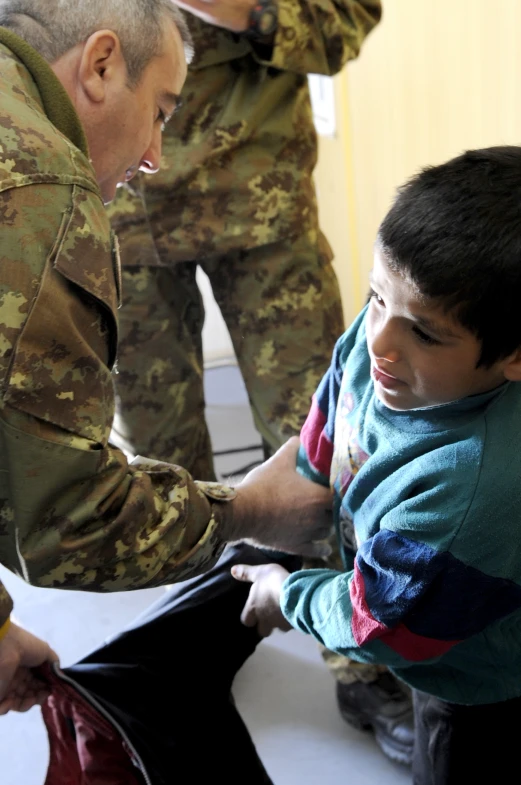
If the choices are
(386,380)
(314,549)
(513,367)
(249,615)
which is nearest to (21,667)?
(249,615)

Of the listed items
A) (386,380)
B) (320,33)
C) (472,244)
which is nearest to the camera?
(472,244)

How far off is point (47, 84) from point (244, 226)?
0.73 meters

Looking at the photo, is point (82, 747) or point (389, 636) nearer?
point (389, 636)

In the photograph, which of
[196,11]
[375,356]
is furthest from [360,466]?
[196,11]

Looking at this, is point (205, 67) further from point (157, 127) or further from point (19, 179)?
point (19, 179)

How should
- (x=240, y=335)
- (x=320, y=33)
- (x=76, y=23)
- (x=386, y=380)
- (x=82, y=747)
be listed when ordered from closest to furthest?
(x=386, y=380)
(x=76, y=23)
(x=82, y=747)
(x=320, y=33)
(x=240, y=335)

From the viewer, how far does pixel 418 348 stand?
80cm

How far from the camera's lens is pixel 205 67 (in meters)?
1.55

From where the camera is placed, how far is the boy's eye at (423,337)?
2.58ft

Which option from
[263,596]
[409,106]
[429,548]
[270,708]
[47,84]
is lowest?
[270,708]

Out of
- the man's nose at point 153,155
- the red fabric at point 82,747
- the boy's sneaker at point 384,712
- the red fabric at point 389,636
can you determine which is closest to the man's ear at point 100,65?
the man's nose at point 153,155

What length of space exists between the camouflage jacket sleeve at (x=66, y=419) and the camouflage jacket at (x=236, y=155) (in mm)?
698

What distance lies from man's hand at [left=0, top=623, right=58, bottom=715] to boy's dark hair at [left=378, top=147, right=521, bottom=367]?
0.71 m

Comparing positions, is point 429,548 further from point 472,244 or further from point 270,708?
point 270,708
